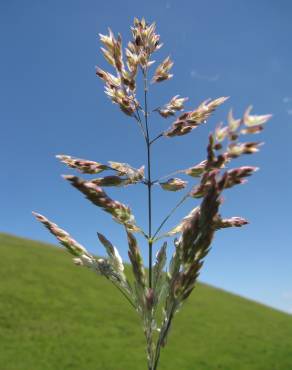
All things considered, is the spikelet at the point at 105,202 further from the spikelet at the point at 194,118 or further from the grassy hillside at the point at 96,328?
the grassy hillside at the point at 96,328

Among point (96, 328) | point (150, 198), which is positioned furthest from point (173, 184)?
point (96, 328)

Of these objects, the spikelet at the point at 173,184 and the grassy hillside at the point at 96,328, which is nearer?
the spikelet at the point at 173,184

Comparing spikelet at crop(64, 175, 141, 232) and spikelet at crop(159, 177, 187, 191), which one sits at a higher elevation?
spikelet at crop(159, 177, 187, 191)

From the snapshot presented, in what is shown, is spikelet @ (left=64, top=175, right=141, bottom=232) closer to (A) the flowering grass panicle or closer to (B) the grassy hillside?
(A) the flowering grass panicle

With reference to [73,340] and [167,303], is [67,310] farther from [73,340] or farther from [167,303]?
[167,303]

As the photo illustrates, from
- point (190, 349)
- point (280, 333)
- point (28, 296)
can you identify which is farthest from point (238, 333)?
point (28, 296)

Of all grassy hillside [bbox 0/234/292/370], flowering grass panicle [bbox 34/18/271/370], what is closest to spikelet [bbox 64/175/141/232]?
flowering grass panicle [bbox 34/18/271/370]

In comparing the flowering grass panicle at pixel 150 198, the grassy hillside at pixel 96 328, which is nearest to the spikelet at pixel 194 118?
the flowering grass panicle at pixel 150 198

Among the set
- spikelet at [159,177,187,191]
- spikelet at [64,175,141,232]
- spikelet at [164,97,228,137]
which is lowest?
spikelet at [64,175,141,232]
